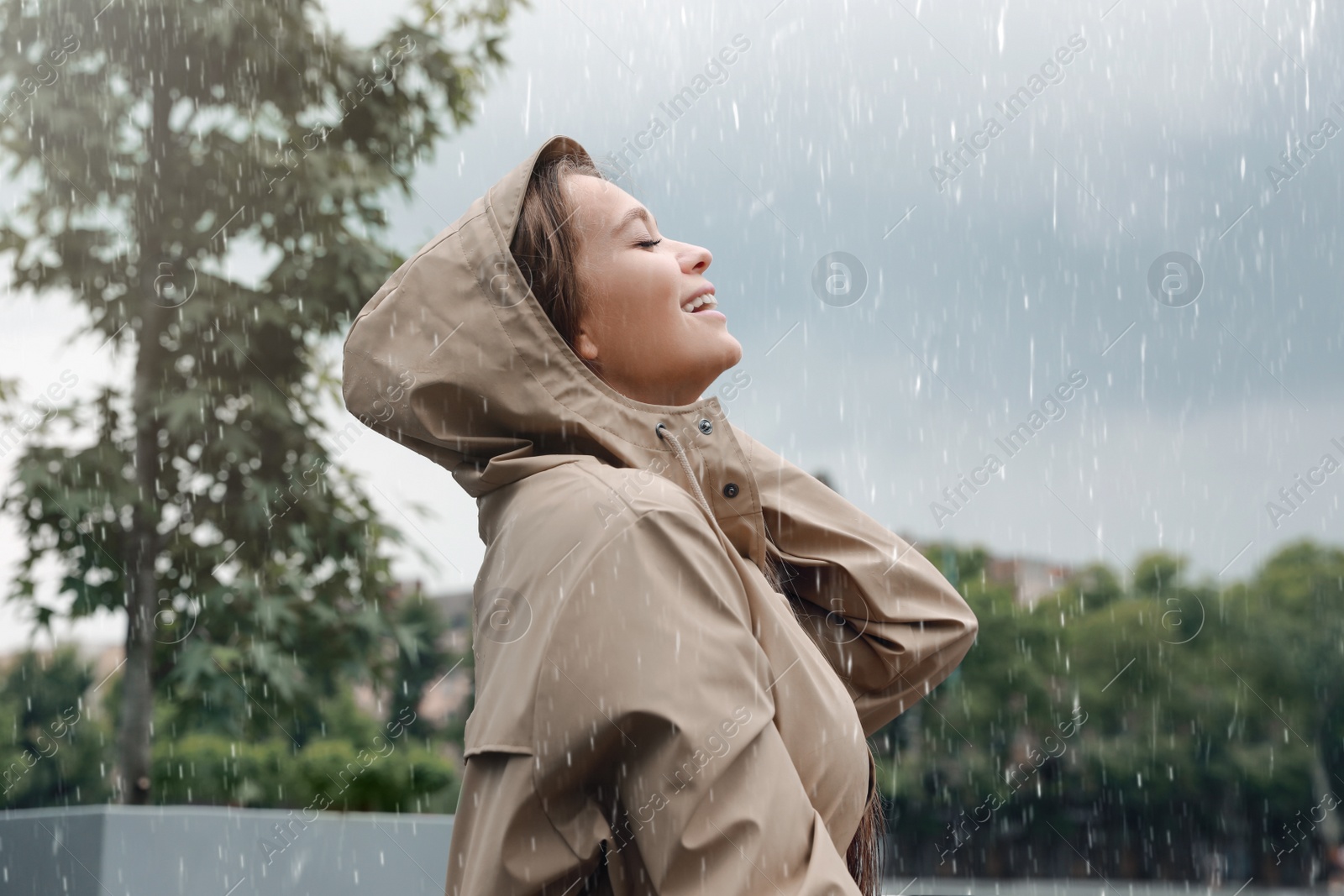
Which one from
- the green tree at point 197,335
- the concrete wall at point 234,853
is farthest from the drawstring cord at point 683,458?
the green tree at point 197,335

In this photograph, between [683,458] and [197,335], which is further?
[197,335]

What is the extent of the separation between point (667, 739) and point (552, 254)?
23.5 inches

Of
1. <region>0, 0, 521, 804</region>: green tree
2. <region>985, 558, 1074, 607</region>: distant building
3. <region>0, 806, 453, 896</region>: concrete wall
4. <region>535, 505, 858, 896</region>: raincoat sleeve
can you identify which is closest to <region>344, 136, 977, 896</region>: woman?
<region>535, 505, 858, 896</region>: raincoat sleeve

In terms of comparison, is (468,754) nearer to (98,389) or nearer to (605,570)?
(605,570)

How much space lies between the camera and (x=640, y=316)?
1317 mm

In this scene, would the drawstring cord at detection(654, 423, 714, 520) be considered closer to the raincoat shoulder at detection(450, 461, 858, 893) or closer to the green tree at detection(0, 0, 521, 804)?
the raincoat shoulder at detection(450, 461, 858, 893)

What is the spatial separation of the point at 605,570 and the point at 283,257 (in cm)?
456

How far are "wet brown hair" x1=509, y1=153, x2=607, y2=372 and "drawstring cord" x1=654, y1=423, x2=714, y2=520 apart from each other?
0.44 feet

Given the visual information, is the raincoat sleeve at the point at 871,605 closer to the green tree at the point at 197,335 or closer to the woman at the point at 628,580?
the woman at the point at 628,580

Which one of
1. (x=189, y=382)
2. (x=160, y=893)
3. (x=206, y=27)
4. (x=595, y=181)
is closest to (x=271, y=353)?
(x=189, y=382)

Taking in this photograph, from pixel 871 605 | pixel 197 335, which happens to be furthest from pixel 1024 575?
pixel 871 605

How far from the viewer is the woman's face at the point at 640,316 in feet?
4.32

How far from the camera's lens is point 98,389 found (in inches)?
196

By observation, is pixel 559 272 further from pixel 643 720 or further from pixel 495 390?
pixel 643 720
